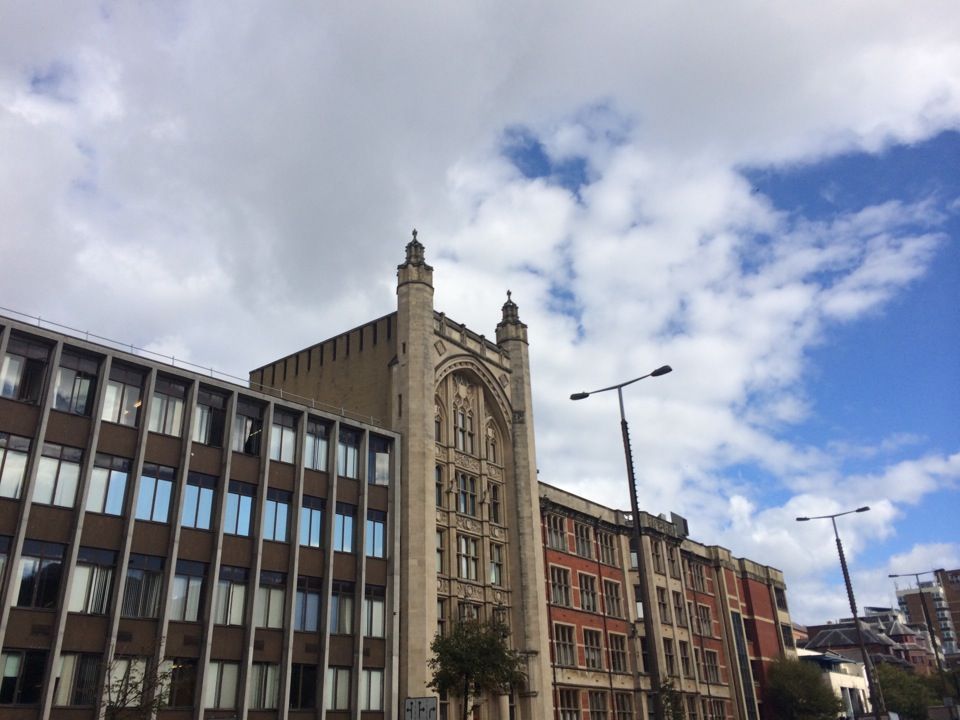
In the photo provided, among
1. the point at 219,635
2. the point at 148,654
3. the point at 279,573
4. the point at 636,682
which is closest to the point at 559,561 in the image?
the point at 636,682

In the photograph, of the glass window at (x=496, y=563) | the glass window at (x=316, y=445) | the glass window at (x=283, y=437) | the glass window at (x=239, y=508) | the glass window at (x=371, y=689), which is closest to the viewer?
the glass window at (x=239, y=508)

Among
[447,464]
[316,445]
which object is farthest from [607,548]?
[316,445]

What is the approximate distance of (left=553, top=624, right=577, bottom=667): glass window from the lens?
49003 millimetres

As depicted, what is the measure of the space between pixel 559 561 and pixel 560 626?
391cm

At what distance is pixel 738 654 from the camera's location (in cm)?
6762

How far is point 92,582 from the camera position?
2956 centimetres

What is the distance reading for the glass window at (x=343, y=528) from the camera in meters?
38.7

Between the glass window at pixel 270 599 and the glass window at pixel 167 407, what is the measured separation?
708 centimetres

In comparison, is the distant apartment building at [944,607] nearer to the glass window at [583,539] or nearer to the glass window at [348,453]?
the glass window at [583,539]

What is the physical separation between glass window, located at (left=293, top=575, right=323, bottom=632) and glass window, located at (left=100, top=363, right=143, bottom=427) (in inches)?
398

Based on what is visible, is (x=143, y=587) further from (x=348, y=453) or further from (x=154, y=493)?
(x=348, y=453)

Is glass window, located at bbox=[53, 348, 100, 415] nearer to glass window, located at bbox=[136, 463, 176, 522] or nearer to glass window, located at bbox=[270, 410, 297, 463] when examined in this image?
glass window, located at bbox=[136, 463, 176, 522]

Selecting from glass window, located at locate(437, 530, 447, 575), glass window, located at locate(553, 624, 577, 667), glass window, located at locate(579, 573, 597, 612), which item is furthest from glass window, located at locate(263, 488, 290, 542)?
glass window, located at locate(579, 573, 597, 612)

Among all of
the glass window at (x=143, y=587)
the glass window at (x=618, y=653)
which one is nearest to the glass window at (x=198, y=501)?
the glass window at (x=143, y=587)
